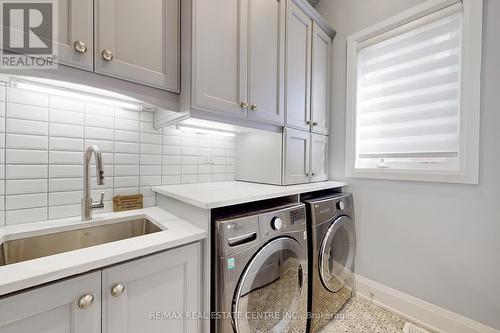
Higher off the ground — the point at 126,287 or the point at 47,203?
the point at 47,203

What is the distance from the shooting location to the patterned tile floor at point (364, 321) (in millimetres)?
1437

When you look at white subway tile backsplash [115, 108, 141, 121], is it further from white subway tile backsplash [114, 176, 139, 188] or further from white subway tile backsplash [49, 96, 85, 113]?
white subway tile backsplash [114, 176, 139, 188]

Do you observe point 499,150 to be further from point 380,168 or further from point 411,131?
point 380,168

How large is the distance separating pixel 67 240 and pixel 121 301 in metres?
0.58

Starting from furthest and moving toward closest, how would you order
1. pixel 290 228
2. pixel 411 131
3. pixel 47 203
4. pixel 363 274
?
1. pixel 363 274
2. pixel 411 131
3. pixel 290 228
4. pixel 47 203

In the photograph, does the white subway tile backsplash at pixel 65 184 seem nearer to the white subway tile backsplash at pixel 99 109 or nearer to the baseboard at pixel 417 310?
the white subway tile backsplash at pixel 99 109

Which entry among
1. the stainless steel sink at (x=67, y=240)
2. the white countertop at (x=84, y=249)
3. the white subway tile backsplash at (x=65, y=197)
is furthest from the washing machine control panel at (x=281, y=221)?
the white subway tile backsplash at (x=65, y=197)

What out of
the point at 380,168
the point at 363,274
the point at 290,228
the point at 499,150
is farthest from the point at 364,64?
the point at 363,274

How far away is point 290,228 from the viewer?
3.89ft

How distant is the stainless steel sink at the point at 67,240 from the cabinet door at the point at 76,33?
83cm

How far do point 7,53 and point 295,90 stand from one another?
1556 mm

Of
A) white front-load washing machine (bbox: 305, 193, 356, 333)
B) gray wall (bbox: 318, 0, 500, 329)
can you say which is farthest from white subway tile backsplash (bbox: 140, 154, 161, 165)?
gray wall (bbox: 318, 0, 500, 329)

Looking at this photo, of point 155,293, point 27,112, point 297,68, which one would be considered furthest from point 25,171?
point 297,68

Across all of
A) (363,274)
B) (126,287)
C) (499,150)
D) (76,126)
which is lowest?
(363,274)
